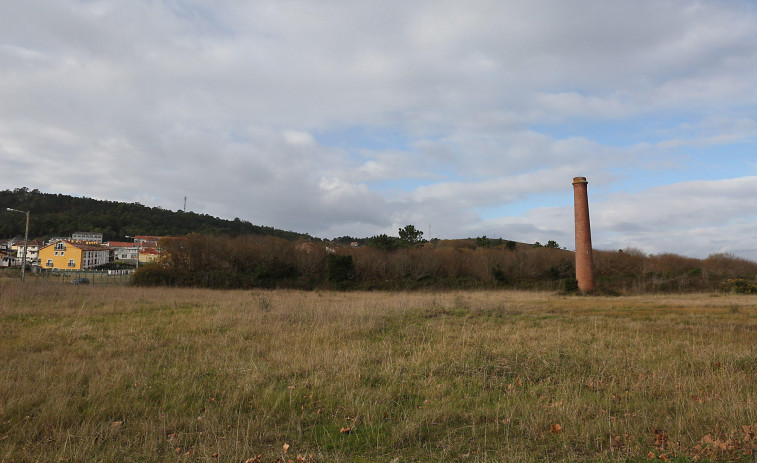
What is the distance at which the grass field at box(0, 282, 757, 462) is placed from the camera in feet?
14.5

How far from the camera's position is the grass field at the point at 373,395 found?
4.43 meters

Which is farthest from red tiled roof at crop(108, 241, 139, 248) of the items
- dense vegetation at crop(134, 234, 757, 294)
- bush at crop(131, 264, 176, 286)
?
bush at crop(131, 264, 176, 286)

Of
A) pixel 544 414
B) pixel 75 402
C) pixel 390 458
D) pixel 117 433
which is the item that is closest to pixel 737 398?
pixel 544 414

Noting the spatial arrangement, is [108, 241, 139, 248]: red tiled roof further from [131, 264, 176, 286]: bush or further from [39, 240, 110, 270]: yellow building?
[131, 264, 176, 286]: bush

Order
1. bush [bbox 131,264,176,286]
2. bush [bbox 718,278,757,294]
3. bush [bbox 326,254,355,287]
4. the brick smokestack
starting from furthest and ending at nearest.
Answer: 1. bush [bbox 326,254,355,287]
2. bush [bbox 131,264,176,286]
3. bush [bbox 718,278,757,294]
4. the brick smokestack

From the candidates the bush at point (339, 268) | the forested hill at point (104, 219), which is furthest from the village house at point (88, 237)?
the bush at point (339, 268)

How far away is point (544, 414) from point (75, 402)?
607cm

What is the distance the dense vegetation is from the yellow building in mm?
38375

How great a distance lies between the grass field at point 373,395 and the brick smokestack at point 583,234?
74.6 ft

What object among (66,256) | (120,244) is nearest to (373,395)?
(66,256)

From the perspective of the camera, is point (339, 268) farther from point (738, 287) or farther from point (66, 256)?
point (66, 256)

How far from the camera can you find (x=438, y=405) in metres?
5.63

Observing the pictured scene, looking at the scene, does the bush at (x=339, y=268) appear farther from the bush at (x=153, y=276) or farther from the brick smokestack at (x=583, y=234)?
the brick smokestack at (x=583, y=234)

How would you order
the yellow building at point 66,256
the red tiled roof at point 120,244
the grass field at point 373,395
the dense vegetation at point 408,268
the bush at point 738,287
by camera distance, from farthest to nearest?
the red tiled roof at point 120,244, the yellow building at point 66,256, the dense vegetation at point 408,268, the bush at point 738,287, the grass field at point 373,395
